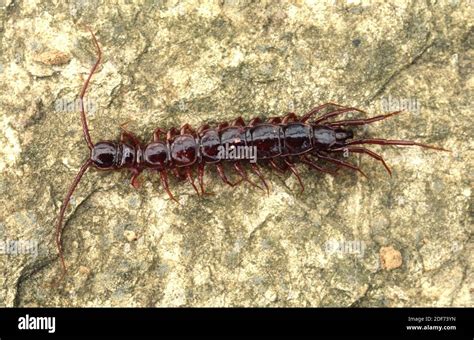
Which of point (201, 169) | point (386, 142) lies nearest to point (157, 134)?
point (201, 169)

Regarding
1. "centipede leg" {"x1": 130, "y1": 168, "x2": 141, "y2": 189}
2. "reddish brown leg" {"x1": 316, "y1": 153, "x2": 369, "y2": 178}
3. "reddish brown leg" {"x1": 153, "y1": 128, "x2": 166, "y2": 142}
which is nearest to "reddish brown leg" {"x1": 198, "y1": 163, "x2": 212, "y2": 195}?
"reddish brown leg" {"x1": 153, "y1": 128, "x2": 166, "y2": 142}

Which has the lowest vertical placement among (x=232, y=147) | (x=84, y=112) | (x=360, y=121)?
(x=232, y=147)

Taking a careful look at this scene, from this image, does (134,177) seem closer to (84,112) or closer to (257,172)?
(84,112)

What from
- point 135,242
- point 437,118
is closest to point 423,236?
point 437,118

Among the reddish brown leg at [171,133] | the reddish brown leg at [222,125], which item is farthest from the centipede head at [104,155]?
the reddish brown leg at [222,125]

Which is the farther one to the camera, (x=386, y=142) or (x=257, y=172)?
(x=257, y=172)

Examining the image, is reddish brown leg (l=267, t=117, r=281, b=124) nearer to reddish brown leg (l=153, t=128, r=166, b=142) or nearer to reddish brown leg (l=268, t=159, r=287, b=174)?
reddish brown leg (l=268, t=159, r=287, b=174)

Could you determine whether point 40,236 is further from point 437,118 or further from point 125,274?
point 437,118
